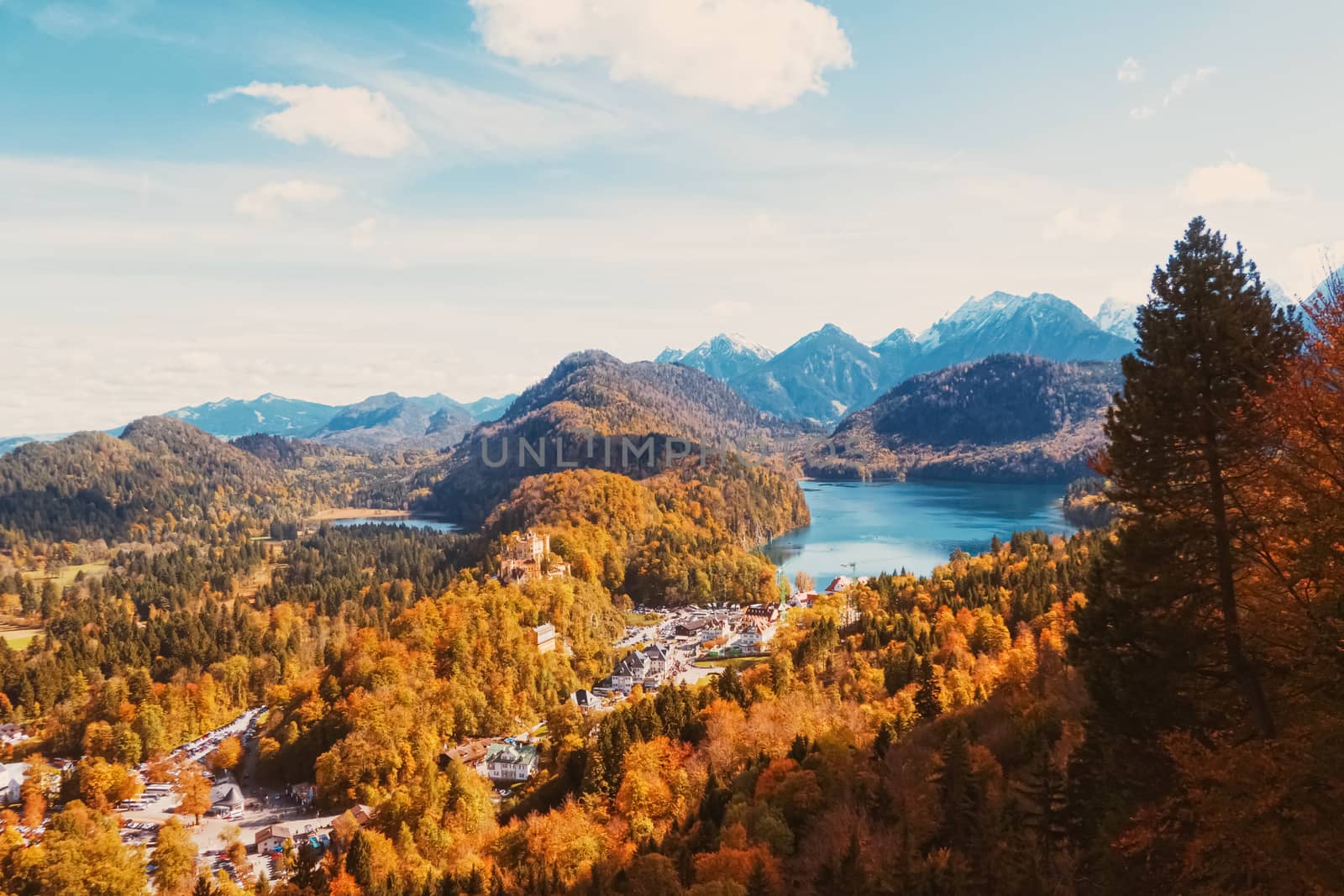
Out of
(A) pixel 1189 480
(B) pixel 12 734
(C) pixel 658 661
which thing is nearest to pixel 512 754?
(C) pixel 658 661

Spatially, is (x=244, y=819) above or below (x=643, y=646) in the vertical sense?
below

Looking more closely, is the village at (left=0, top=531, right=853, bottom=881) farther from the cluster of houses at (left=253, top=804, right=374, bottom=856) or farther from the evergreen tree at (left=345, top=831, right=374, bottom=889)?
the evergreen tree at (left=345, top=831, right=374, bottom=889)

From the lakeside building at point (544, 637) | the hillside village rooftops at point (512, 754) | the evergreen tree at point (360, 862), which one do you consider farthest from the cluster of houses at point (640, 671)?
the evergreen tree at point (360, 862)

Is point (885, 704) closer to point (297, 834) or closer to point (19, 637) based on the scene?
point (297, 834)

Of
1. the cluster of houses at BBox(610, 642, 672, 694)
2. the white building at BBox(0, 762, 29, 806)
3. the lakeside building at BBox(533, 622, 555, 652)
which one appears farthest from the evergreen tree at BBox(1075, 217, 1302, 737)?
the white building at BBox(0, 762, 29, 806)

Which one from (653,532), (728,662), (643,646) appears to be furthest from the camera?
(653,532)

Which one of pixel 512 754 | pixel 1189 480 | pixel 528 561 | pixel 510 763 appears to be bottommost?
pixel 510 763
